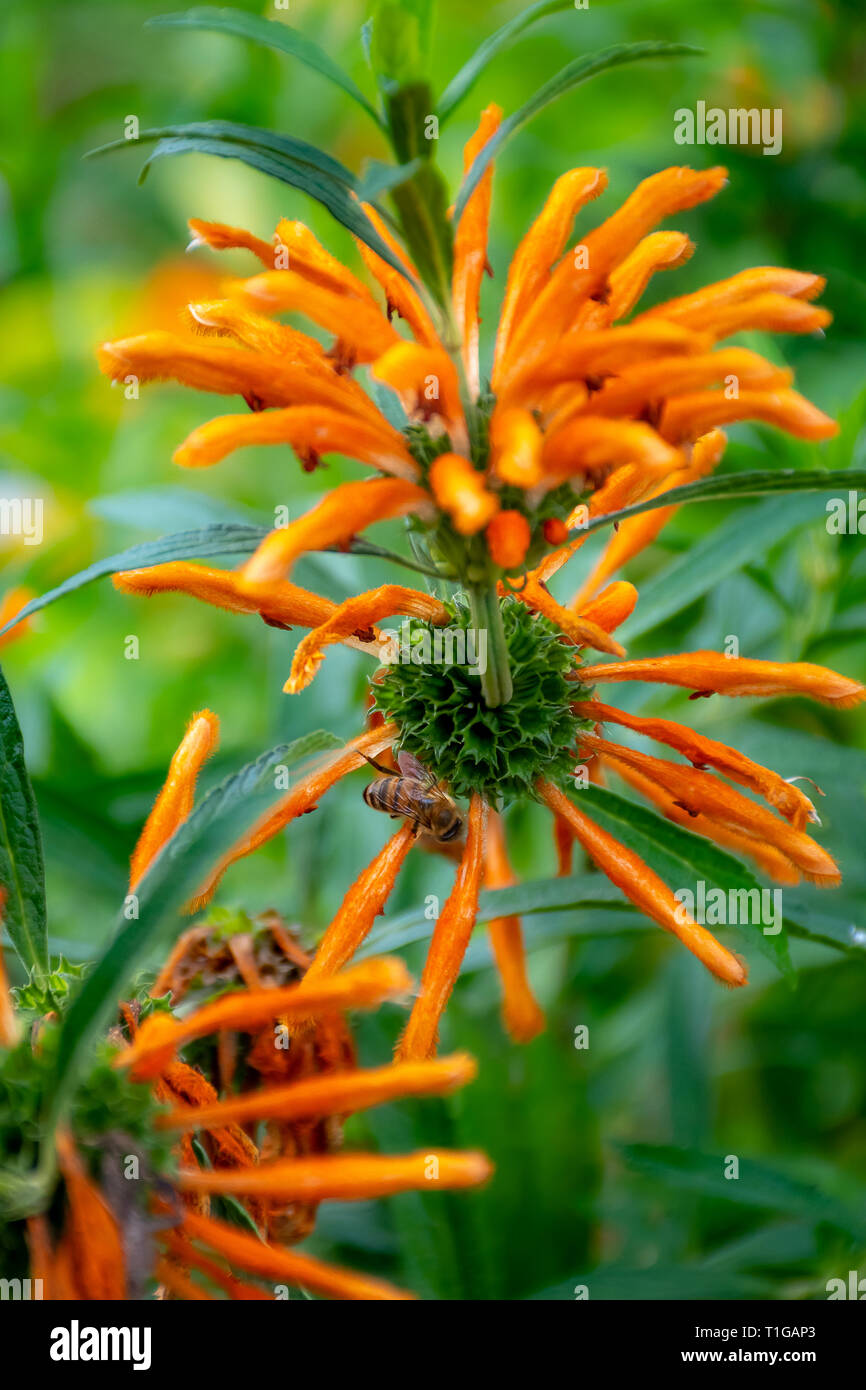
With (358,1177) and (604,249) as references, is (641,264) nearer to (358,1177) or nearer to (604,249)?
(604,249)

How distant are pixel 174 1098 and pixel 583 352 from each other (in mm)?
579

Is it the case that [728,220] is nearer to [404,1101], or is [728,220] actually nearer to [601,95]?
[601,95]

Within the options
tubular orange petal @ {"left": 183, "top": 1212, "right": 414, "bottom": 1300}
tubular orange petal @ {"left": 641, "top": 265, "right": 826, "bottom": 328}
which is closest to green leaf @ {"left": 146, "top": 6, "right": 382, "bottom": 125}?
tubular orange petal @ {"left": 641, "top": 265, "right": 826, "bottom": 328}

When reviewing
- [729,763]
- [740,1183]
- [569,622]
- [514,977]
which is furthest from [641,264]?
[740,1183]

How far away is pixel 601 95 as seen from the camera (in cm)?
232

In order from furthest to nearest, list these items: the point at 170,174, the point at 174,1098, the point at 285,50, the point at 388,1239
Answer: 1. the point at 170,174
2. the point at 388,1239
3. the point at 174,1098
4. the point at 285,50

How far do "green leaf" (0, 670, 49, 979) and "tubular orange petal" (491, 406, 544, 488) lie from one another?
41 cm

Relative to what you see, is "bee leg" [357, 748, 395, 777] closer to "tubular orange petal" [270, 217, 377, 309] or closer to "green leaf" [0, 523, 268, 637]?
"green leaf" [0, 523, 268, 637]

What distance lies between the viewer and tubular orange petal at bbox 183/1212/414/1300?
0.73 m

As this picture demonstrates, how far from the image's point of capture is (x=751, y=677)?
928 mm

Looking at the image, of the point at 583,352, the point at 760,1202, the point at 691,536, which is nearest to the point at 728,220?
the point at 691,536

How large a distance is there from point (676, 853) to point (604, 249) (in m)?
0.44

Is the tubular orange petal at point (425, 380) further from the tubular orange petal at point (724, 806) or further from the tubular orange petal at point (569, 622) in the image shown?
the tubular orange petal at point (724, 806)
